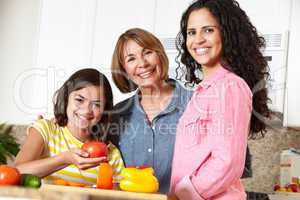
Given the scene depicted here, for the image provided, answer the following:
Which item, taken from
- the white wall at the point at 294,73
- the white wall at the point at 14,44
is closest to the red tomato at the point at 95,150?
the white wall at the point at 294,73

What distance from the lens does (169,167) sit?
1914 mm

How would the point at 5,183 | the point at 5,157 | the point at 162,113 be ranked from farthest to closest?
the point at 5,157 → the point at 162,113 → the point at 5,183

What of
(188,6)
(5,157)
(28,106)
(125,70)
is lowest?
(5,157)

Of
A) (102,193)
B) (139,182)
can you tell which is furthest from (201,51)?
(102,193)

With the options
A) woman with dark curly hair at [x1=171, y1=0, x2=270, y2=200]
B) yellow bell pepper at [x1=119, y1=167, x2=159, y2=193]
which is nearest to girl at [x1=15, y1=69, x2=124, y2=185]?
woman with dark curly hair at [x1=171, y1=0, x2=270, y2=200]

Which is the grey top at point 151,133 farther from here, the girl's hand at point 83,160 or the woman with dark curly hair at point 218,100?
the girl's hand at point 83,160

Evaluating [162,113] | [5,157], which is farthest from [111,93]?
[5,157]

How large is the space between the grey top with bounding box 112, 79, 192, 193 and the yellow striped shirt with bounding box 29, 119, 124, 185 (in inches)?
1.9

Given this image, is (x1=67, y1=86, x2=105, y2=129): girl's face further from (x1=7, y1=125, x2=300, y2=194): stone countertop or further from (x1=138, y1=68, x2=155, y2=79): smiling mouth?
(x1=7, y1=125, x2=300, y2=194): stone countertop

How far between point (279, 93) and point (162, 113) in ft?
1.63

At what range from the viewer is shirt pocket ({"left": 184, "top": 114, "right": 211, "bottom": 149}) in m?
1.56

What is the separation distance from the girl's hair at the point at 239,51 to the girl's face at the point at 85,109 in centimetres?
38

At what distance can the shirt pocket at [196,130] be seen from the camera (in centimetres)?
156

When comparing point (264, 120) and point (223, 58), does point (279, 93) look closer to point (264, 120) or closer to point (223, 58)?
point (264, 120)
